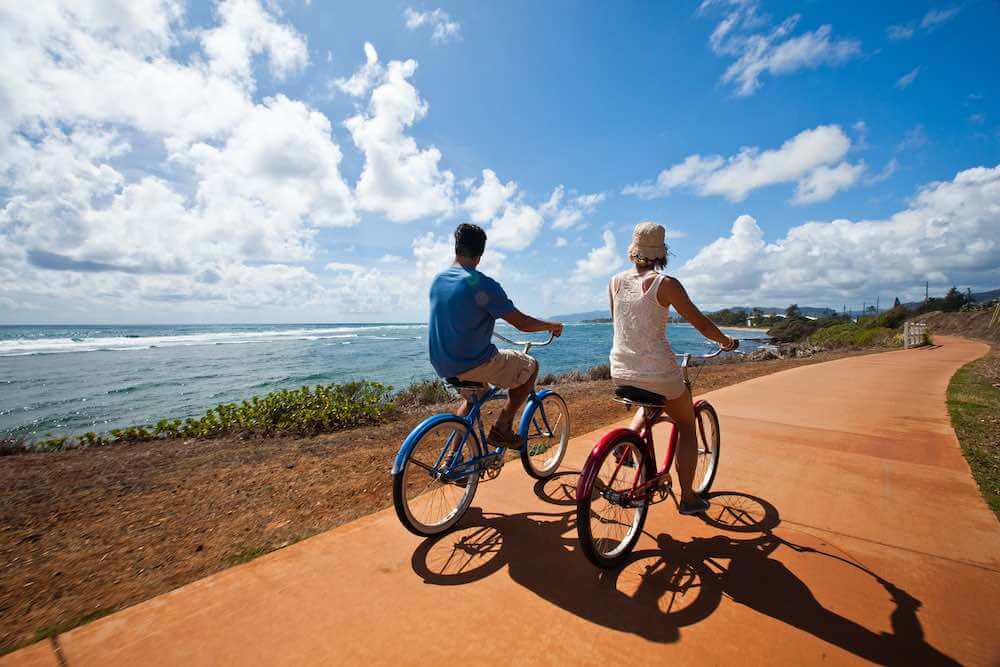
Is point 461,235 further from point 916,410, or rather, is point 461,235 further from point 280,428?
point 916,410

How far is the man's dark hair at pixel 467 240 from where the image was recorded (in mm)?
3057

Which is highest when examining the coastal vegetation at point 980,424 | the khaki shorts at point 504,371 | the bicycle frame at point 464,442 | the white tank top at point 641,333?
the white tank top at point 641,333

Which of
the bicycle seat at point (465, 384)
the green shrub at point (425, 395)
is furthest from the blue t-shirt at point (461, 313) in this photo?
the green shrub at point (425, 395)

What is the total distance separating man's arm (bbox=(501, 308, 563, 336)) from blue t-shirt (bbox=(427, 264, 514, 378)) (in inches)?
2.4

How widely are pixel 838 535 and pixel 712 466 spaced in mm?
934

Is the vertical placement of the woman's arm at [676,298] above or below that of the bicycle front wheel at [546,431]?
above

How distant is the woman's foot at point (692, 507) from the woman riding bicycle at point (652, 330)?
22 centimetres

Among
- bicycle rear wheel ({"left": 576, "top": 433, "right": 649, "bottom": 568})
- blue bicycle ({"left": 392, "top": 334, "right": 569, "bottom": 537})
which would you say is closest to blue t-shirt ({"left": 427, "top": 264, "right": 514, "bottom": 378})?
blue bicycle ({"left": 392, "top": 334, "right": 569, "bottom": 537})

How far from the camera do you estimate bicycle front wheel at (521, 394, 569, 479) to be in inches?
146

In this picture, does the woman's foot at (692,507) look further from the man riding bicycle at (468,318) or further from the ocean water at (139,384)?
the ocean water at (139,384)

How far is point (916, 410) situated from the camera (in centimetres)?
621

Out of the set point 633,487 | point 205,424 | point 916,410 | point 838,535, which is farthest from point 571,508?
point 916,410

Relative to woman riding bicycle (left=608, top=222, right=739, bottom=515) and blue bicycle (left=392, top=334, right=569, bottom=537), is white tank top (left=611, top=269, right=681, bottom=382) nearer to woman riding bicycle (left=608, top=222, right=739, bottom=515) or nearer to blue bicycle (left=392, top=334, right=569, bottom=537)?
woman riding bicycle (left=608, top=222, right=739, bottom=515)

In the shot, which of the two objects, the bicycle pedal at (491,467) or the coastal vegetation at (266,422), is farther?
the coastal vegetation at (266,422)
